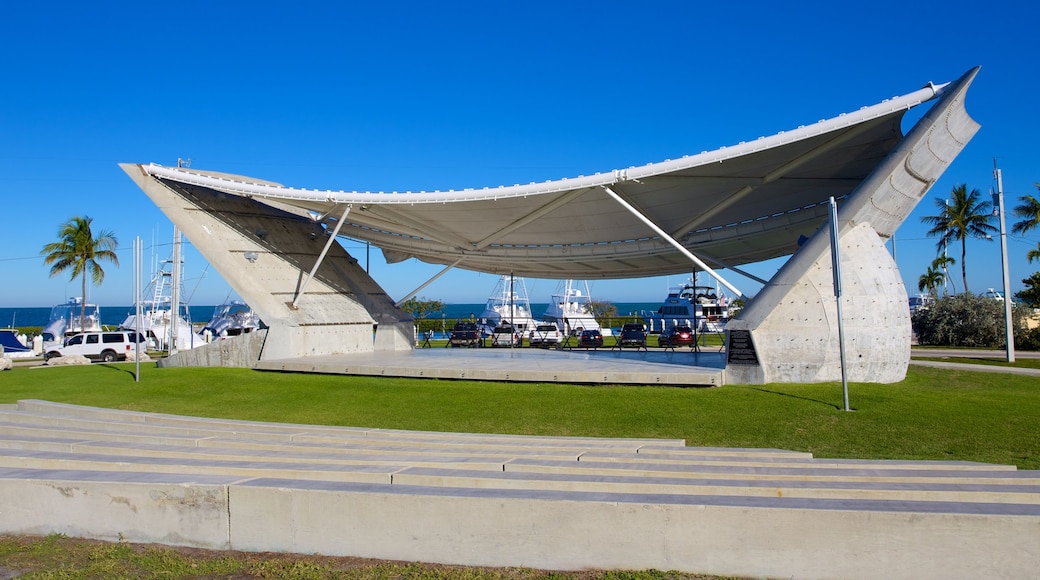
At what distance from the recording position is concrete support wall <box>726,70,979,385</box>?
590 inches

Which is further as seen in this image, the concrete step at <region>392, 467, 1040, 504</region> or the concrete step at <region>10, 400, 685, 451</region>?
the concrete step at <region>10, 400, 685, 451</region>

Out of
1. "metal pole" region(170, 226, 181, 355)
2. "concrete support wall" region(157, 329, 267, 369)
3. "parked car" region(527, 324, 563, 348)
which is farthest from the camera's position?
"metal pole" region(170, 226, 181, 355)

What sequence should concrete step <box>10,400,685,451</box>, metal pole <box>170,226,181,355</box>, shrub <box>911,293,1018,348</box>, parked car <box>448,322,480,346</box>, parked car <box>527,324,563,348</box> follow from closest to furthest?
1. concrete step <box>10,400,685,451</box>
2. parked car <box>448,322,480,346</box>
3. parked car <box>527,324,563,348</box>
4. metal pole <box>170,226,181,355</box>
5. shrub <box>911,293,1018,348</box>

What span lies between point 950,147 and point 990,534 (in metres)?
12.5

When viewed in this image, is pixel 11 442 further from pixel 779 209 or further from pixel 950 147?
pixel 779 209

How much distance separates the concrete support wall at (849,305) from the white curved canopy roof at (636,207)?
132cm

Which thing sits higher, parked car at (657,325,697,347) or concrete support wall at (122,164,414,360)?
concrete support wall at (122,164,414,360)

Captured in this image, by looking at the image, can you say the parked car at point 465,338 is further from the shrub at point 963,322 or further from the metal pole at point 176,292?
the shrub at point 963,322

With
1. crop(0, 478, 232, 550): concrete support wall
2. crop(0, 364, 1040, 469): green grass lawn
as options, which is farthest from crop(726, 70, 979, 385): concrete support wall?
crop(0, 478, 232, 550): concrete support wall

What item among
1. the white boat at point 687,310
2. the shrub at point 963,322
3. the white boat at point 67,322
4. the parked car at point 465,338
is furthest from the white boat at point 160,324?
the shrub at point 963,322

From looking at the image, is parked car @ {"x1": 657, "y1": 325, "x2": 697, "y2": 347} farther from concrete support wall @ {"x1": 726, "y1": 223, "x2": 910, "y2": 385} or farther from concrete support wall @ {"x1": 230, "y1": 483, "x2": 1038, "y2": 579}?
concrete support wall @ {"x1": 230, "y1": 483, "x2": 1038, "y2": 579}

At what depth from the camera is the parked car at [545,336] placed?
3641 cm

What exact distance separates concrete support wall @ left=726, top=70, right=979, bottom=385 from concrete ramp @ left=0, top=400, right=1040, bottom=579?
7.96m

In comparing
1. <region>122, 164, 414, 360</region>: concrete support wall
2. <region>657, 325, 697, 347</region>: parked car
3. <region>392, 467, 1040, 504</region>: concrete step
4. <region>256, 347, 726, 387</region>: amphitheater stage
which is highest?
<region>122, 164, 414, 360</region>: concrete support wall
